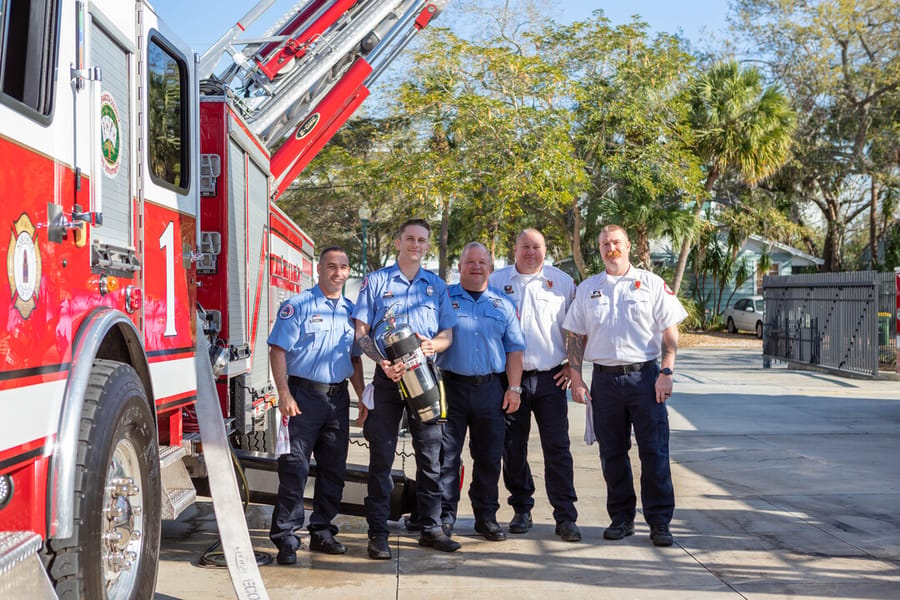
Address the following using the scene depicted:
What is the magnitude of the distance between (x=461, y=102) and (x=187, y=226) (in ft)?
58.4

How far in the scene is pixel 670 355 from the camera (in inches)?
248

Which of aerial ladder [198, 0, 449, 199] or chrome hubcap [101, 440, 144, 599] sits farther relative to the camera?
aerial ladder [198, 0, 449, 199]

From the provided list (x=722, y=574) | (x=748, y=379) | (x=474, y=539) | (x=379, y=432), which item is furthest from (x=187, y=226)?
(x=748, y=379)

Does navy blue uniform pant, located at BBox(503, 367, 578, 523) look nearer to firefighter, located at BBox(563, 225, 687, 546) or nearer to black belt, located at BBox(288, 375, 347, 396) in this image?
firefighter, located at BBox(563, 225, 687, 546)

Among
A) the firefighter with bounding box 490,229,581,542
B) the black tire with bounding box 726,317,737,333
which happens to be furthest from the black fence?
the black tire with bounding box 726,317,737,333

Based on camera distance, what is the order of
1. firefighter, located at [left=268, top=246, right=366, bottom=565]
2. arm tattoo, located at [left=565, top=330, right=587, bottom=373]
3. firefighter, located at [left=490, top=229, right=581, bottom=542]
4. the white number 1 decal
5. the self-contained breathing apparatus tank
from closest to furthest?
1. the white number 1 decal
2. the self-contained breathing apparatus tank
3. firefighter, located at [left=268, top=246, right=366, bottom=565]
4. firefighter, located at [left=490, top=229, right=581, bottom=542]
5. arm tattoo, located at [left=565, top=330, right=587, bottom=373]

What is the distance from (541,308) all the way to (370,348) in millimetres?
1326

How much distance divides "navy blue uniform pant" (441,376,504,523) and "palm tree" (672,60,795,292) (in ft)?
65.8

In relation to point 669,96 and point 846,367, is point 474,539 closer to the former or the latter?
point 846,367

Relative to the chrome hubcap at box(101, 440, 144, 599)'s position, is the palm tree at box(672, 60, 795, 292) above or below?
above

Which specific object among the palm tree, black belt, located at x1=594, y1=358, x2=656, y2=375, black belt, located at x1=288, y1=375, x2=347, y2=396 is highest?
the palm tree

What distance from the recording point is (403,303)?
6.04m

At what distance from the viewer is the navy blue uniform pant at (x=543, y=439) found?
21.3 feet

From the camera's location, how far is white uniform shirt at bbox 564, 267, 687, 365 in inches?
250
